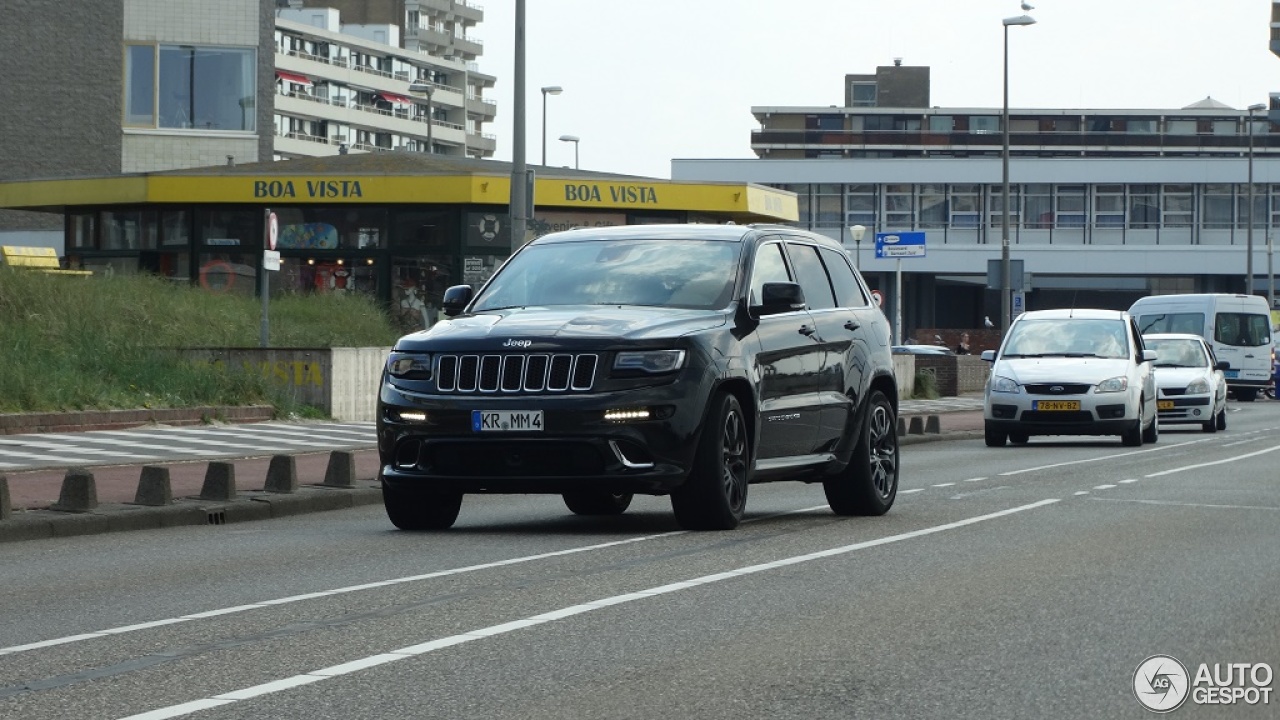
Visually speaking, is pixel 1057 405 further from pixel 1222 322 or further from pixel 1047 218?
pixel 1047 218

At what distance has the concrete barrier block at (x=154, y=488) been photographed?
14.3 meters

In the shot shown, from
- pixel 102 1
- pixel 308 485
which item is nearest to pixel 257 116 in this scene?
pixel 102 1

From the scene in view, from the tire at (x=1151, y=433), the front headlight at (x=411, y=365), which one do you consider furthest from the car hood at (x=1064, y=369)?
the front headlight at (x=411, y=365)

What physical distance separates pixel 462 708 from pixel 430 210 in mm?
36468

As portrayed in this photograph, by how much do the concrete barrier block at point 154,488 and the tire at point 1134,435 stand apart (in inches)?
598

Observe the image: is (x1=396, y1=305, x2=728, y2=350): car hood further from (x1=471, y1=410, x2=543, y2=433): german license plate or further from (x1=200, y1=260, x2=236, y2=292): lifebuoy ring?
(x1=200, y1=260, x2=236, y2=292): lifebuoy ring

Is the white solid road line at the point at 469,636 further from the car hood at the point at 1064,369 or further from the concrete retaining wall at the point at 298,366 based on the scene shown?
the concrete retaining wall at the point at 298,366

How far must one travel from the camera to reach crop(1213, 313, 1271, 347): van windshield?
54.7 meters

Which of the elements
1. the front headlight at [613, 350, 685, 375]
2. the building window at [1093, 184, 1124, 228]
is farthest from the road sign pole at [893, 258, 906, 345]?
the building window at [1093, 184, 1124, 228]

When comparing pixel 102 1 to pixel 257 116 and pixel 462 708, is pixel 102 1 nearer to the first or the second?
pixel 257 116

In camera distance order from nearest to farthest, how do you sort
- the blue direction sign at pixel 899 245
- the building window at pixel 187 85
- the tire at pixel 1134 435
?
the tire at pixel 1134 435 → the blue direction sign at pixel 899 245 → the building window at pixel 187 85

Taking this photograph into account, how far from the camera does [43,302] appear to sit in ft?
93.7

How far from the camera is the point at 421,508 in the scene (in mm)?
12852

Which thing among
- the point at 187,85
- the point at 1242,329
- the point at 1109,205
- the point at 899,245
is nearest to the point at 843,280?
the point at 899,245
